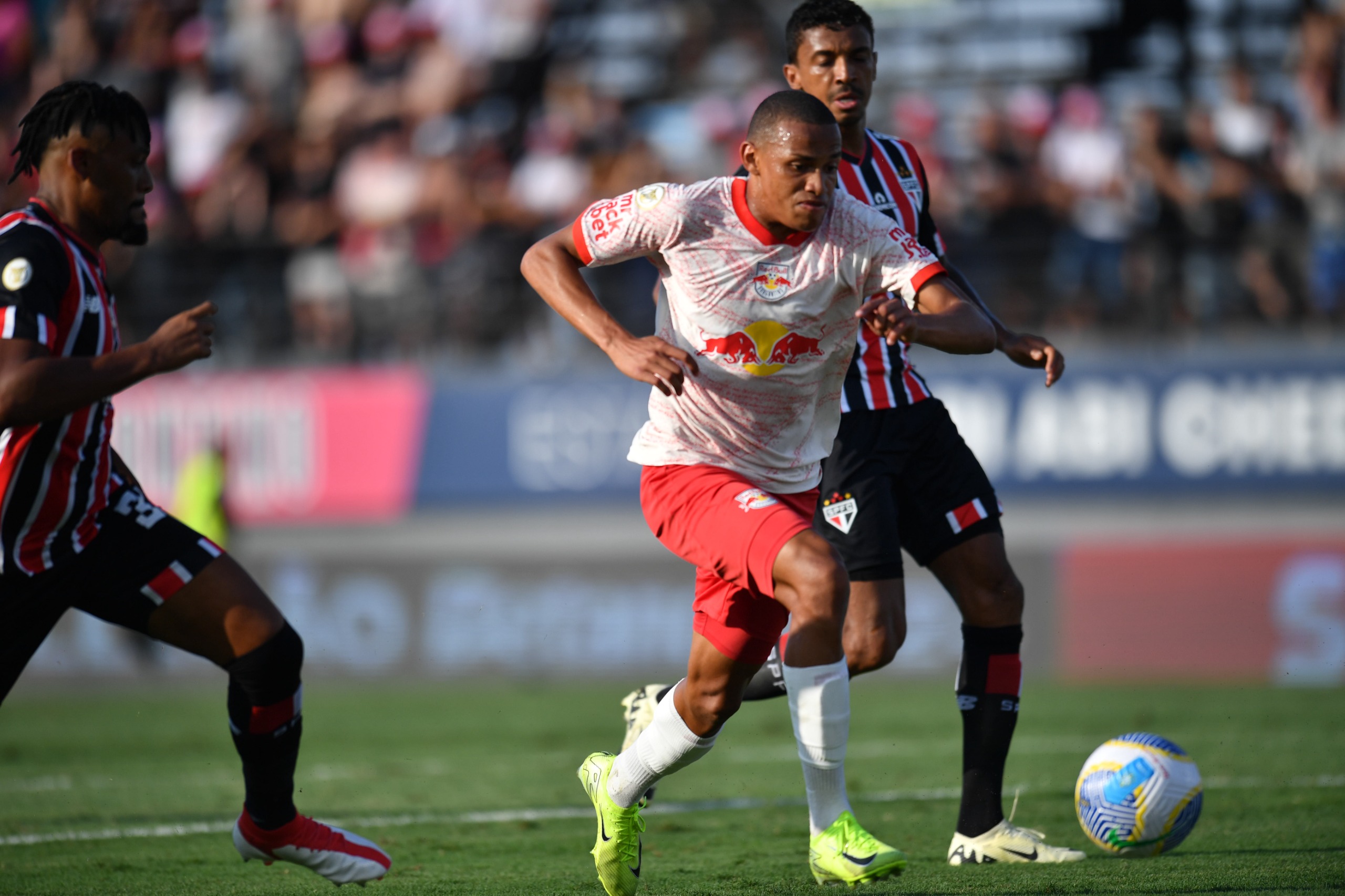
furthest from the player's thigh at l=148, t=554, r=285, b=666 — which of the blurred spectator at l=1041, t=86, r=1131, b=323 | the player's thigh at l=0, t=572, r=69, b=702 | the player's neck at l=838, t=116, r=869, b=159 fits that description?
the blurred spectator at l=1041, t=86, r=1131, b=323

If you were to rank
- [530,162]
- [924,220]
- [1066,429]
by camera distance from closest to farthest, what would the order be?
[924,220] → [1066,429] → [530,162]

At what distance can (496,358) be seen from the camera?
14.8m

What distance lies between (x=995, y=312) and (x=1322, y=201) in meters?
2.77

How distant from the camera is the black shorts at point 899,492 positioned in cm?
568

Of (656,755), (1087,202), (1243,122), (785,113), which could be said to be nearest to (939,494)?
(656,755)

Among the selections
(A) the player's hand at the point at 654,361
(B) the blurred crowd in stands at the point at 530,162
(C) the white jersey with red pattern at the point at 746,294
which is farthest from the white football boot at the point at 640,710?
(B) the blurred crowd in stands at the point at 530,162

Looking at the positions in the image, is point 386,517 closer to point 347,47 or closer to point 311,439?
point 311,439

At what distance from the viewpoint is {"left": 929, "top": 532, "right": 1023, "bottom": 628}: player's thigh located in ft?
18.5

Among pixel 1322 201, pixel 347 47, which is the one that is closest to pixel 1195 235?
pixel 1322 201

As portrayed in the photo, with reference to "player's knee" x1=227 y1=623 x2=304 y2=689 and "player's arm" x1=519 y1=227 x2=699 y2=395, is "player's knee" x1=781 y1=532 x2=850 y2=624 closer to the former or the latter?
"player's arm" x1=519 y1=227 x2=699 y2=395

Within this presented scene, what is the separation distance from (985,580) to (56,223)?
3.38m

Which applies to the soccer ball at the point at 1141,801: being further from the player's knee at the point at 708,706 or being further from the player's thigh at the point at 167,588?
the player's thigh at the point at 167,588

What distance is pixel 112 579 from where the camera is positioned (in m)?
4.77

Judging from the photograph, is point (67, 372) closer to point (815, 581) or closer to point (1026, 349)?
point (815, 581)
